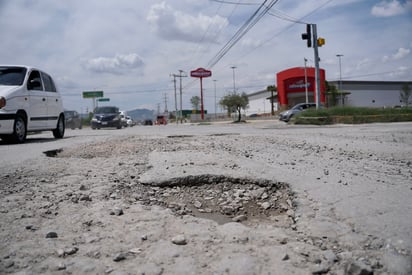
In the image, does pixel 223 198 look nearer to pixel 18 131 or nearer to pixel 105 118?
pixel 18 131

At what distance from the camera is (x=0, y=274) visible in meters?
1.87

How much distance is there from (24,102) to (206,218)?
7049 mm

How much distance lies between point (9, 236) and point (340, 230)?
2355mm

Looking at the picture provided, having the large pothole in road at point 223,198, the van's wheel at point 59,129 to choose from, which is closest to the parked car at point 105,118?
the van's wheel at point 59,129

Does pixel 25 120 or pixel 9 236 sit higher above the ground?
pixel 25 120

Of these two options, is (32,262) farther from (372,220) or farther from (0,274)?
(372,220)

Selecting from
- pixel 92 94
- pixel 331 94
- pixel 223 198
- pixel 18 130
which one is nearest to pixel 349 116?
pixel 18 130

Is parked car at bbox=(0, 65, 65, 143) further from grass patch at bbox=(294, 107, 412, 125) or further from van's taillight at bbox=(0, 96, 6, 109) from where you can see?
grass patch at bbox=(294, 107, 412, 125)

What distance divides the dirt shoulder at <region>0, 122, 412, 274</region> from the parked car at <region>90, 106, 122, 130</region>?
60.4 ft

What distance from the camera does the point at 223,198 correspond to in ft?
11.3

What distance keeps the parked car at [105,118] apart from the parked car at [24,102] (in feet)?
43.2

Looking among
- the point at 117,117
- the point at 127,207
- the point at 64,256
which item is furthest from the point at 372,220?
the point at 117,117

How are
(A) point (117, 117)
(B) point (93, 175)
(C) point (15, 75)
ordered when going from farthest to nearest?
1. (A) point (117, 117)
2. (C) point (15, 75)
3. (B) point (93, 175)

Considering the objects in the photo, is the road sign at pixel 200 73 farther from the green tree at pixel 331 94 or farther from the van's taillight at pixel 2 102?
the van's taillight at pixel 2 102
